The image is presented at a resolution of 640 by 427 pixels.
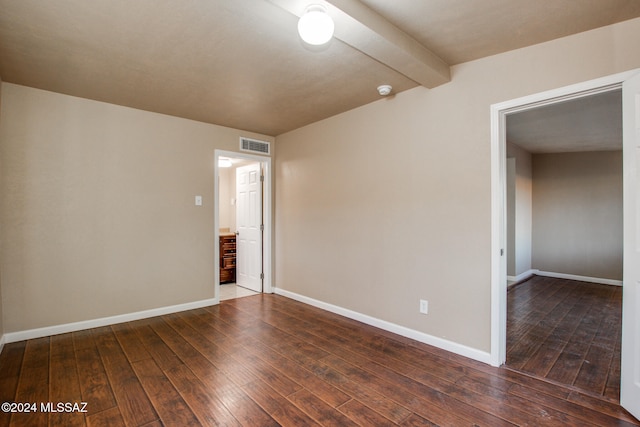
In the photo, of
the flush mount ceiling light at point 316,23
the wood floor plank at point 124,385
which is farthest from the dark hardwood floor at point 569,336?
the flush mount ceiling light at point 316,23

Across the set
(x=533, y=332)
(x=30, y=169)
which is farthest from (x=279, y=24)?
(x=533, y=332)

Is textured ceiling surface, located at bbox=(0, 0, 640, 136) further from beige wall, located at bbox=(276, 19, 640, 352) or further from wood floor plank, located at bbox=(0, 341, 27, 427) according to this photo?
wood floor plank, located at bbox=(0, 341, 27, 427)

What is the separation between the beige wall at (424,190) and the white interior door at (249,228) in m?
1.01

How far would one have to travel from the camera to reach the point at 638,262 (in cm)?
189

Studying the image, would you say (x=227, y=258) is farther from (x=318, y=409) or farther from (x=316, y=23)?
(x=316, y=23)

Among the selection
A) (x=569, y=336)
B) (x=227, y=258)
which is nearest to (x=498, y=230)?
(x=569, y=336)

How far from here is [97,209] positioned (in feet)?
11.4

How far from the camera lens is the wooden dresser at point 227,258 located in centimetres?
576

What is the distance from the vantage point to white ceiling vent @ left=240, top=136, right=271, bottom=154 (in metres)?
4.63

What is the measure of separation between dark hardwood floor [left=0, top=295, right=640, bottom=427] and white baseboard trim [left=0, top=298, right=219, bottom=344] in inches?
4.2

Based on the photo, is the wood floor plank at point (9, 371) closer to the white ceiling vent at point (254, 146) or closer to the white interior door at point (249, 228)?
the white interior door at point (249, 228)

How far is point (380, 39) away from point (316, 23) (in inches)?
21.8

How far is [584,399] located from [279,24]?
3.28 m

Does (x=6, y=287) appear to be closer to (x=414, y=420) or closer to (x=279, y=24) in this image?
(x=279, y=24)
